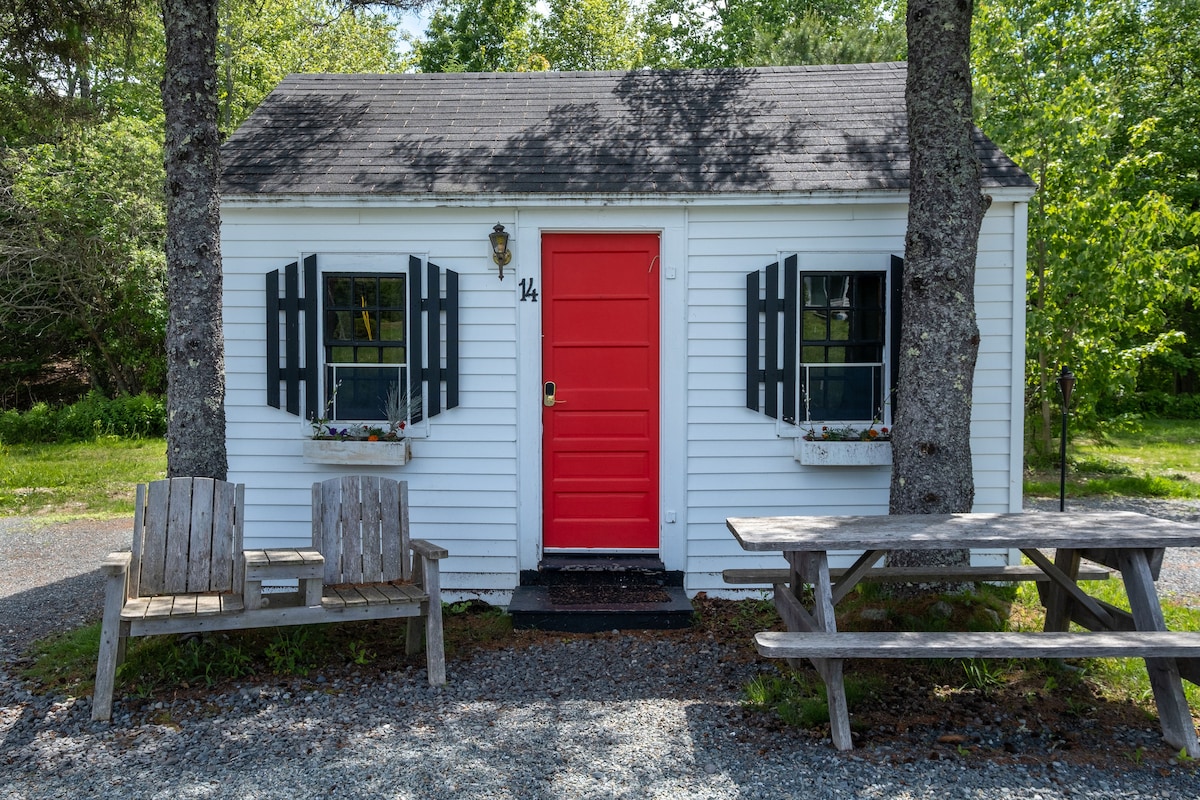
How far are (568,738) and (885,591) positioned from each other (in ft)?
7.54

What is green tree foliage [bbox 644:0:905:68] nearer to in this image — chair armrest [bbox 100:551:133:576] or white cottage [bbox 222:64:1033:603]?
white cottage [bbox 222:64:1033:603]

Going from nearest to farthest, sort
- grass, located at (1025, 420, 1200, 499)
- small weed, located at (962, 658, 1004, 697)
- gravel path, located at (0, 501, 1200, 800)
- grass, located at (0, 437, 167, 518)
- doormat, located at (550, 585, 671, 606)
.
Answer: gravel path, located at (0, 501, 1200, 800) → small weed, located at (962, 658, 1004, 697) → doormat, located at (550, 585, 671, 606) → grass, located at (0, 437, 167, 518) → grass, located at (1025, 420, 1200, 499)

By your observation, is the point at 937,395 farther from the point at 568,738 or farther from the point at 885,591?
the point at 568,738

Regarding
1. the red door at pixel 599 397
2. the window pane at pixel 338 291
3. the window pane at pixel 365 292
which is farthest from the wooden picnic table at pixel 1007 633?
the window pane at pixel 338 291

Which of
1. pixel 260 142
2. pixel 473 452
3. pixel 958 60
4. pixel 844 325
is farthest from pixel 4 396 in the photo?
pixel 958 60

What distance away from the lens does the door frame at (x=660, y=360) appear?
6.19m

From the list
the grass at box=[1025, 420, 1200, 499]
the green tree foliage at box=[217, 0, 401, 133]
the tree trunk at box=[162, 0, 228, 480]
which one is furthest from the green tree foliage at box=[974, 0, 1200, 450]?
the green tree foliage at box=[217, 0, 401, 133]

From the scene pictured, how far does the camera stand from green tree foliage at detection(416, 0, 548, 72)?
2580 cm

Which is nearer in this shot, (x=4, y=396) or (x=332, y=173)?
(x=332, y=173)

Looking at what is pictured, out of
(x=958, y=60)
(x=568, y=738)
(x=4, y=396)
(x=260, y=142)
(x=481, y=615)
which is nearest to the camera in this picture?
(x=568, y=738)

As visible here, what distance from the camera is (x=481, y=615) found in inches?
236

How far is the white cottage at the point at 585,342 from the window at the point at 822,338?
0.05 feet

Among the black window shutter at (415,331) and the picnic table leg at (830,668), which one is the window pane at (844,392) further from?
the black window shutter at (415,331)

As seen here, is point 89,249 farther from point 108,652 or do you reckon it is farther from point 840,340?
point 840,340
